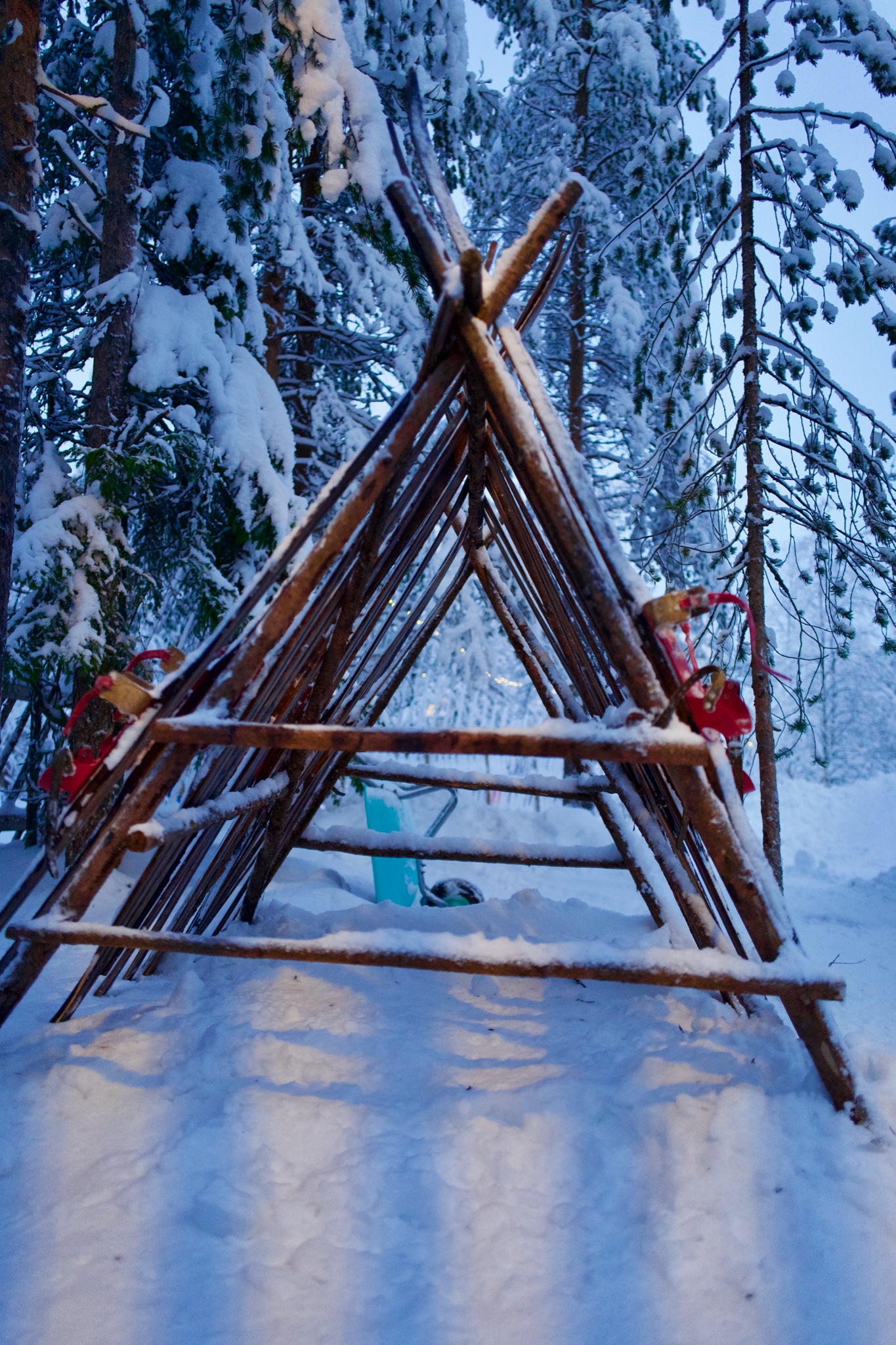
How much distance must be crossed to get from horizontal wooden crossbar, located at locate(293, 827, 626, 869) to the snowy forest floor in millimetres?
1014

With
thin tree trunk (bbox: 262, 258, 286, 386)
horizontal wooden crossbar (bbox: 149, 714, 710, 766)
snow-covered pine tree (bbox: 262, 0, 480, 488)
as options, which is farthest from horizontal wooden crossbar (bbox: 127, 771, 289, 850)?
thin tree trunk (bbox: 262, 258, 286, 386)

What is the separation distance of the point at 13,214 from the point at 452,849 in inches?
156

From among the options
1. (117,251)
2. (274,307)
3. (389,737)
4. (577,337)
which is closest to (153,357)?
(117,251)

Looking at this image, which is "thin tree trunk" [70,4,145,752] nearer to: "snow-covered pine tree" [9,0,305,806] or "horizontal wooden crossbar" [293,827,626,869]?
"snow-covered pine tree" [9,0,305,806]

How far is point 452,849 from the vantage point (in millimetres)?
3879

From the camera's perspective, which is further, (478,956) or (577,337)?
(577,337)

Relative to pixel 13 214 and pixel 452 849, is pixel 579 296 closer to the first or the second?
pixel 13 214

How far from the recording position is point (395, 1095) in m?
2.15

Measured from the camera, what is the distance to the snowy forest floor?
152cm

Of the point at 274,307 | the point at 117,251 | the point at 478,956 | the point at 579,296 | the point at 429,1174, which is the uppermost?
the point at 579,296

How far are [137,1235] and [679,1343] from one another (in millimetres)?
1205

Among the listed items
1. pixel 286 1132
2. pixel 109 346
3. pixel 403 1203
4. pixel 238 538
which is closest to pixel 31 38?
pixel 109 346

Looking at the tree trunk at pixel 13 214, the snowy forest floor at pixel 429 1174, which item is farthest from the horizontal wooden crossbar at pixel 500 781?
the tree trunk at pixel 13 214

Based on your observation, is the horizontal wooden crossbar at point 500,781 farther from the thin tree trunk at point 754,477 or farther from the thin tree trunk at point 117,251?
the thin tree trunk at point 117,251
